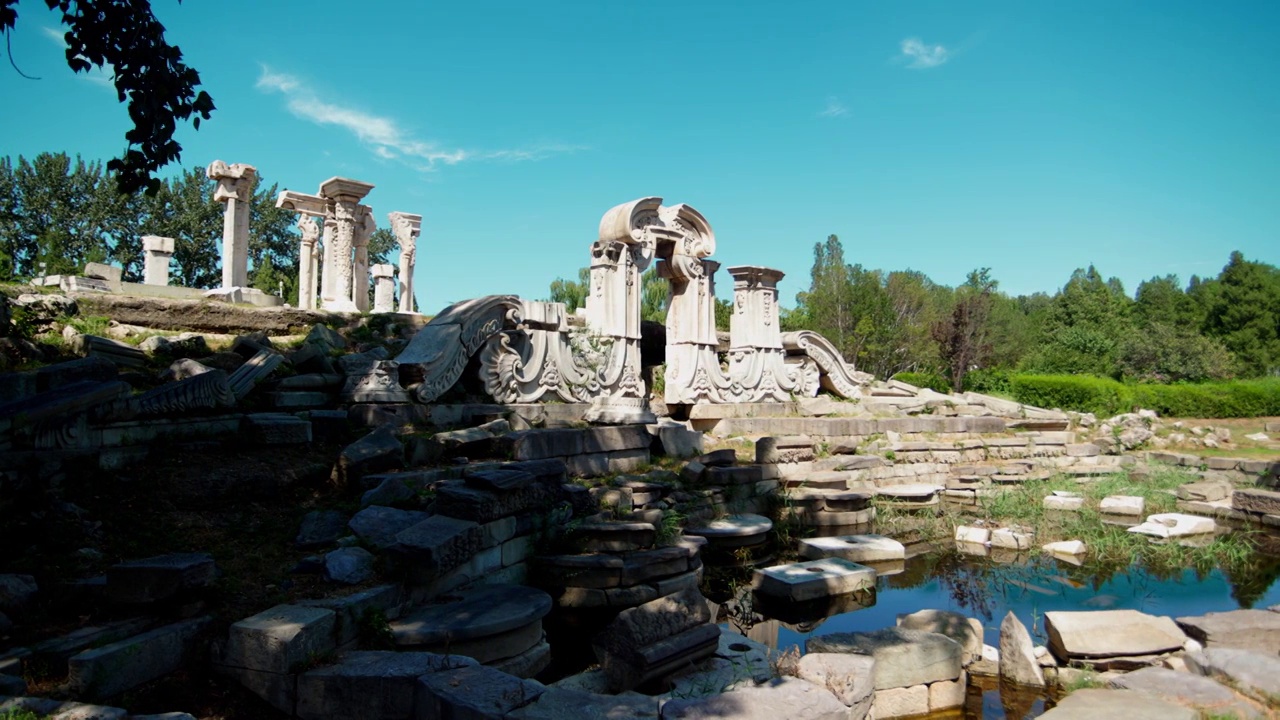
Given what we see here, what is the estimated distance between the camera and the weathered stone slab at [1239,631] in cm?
502

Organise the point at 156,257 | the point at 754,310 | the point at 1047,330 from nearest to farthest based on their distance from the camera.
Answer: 1. the point at 754,310
2. the point at 156,257
3. the point at 1047,330

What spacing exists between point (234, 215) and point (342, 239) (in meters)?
2.91

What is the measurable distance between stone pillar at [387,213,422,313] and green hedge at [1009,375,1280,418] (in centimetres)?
1787

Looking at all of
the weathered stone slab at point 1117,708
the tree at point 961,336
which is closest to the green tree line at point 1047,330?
the tree at point 961,336

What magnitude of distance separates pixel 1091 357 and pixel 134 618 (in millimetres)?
39090

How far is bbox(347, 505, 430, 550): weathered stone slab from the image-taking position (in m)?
4.71

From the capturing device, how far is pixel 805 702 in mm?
3520

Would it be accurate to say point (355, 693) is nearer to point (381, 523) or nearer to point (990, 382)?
point (381, 523)

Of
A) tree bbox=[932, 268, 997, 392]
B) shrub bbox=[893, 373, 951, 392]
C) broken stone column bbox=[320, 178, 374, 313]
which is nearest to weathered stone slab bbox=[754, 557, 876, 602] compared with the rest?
broken stone column bbox=[320, 178, 374, 313]

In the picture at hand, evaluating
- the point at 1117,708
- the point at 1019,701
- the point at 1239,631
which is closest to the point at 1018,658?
the point at 1019,701

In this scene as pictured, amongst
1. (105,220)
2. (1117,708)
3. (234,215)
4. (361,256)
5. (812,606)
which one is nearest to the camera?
(1117,708)

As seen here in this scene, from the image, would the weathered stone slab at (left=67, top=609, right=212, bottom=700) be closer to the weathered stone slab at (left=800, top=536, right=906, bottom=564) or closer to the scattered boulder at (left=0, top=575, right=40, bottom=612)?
the scattered boulder at (left=0, top=575, right=40, bottom=612)

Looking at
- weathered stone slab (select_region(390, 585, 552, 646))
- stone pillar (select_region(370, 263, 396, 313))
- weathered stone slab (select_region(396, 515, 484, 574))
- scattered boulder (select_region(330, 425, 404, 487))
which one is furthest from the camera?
stone pillar (select_region(370, 263, 396, 313))

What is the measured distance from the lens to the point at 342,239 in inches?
618
